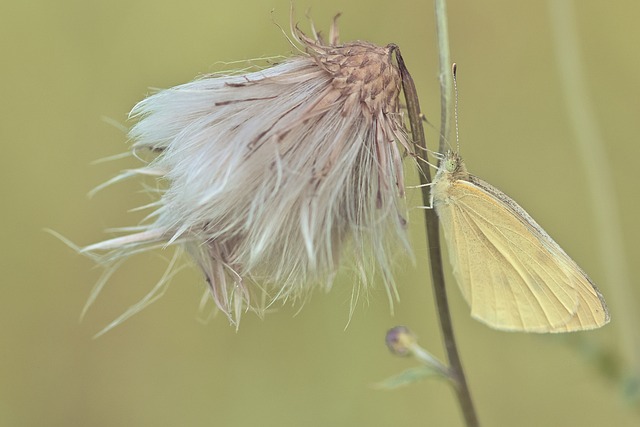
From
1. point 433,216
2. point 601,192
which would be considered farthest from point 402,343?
point 601,192

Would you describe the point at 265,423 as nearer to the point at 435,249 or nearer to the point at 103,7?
the point at 435,249

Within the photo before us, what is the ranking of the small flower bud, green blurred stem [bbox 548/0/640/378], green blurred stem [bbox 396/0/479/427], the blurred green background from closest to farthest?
green blurred stem [bbox 396/0/479/427] → the small flower bud → green blurred stem [bbox 548/0/640/378] → the blurred green background

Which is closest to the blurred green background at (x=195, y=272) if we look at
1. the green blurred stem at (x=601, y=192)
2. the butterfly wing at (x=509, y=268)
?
the green blurred stem at (x=601, y=192)

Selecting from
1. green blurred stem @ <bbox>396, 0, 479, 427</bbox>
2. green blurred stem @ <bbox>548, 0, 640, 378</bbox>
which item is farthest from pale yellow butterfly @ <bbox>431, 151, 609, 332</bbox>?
green blurred stem @ <bbox>548, 0, 640, 378</bbox>

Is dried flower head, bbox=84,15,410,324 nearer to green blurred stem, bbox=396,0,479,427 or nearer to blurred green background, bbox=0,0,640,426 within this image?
green blurred stem, bbox=396,0,479,427

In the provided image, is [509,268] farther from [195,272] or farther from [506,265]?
[195,272]

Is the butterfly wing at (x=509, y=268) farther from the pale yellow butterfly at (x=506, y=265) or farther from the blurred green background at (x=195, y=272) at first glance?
the blurred green background at (x=195, y=272)
